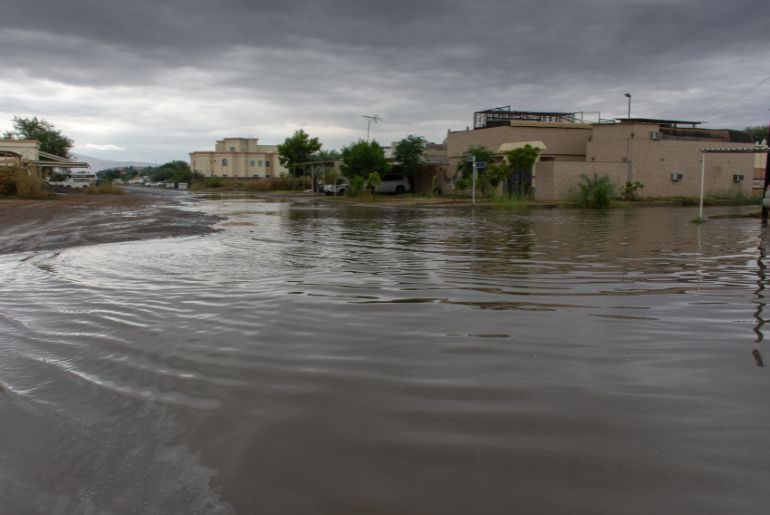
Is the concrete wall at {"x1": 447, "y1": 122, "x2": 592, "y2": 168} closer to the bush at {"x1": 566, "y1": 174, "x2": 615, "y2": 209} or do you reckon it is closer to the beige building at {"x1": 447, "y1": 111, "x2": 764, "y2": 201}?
the beige building at {"x1": 447, "y1": 111, "x2": 764, "y2": 201}

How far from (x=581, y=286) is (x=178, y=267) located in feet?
19.1

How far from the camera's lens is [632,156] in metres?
42.9

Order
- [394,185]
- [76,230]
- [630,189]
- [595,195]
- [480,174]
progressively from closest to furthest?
[76,230], [595,195], [630,189], [480,174], [394,185]

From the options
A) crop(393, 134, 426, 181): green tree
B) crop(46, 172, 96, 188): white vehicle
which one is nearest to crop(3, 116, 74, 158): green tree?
crop(46, 172, 96, 188): white vehicle

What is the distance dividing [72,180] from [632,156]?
173 ft

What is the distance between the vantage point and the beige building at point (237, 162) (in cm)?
11131

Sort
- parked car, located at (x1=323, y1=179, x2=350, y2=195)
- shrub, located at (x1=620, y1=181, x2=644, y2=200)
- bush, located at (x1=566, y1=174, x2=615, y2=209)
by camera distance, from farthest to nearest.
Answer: parked car, located at (x1=323, y1=179, x2=350, y2=195) → shrub, located at (x1=620, y1=181, x2=644, y2=200) → bush, located at (x1=566, y1=174, x2=615, y2=209)

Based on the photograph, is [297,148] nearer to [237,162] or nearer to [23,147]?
[23,147]

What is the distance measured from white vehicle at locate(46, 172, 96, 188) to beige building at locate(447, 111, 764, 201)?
41377 mm

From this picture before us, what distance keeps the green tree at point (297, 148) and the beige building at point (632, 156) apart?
3185 centimetres

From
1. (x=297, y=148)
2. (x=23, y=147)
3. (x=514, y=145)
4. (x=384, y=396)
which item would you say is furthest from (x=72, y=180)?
(x=384, y=396)

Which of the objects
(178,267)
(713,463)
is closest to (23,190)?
(178,267)

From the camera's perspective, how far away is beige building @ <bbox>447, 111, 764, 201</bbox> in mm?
40688

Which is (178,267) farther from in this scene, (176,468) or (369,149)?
(369,149)
